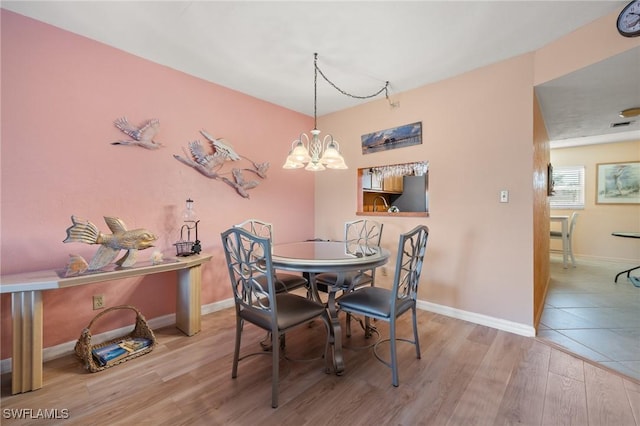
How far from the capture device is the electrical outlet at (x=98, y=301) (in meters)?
2.18

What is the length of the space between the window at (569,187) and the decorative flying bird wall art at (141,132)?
6.90 meters

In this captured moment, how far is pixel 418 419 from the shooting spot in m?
1.39

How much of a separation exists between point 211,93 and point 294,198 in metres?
1.61

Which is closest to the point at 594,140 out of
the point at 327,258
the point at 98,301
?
the point at 327,258

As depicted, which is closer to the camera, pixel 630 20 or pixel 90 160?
pixel 630 20

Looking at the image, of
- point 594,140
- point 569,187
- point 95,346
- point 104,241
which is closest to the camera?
point 104,241

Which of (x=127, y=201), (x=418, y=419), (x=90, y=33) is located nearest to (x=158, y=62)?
(x=90, y=33)

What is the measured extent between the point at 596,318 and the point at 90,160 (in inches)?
191

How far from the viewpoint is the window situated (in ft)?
18.0

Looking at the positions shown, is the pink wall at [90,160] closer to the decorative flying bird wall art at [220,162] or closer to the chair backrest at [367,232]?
the decorative flying bird wall art at [220,162]

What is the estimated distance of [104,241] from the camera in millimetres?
1908

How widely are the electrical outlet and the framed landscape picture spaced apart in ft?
26.1

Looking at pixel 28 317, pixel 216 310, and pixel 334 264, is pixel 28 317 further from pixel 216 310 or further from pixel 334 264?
pixel 334 264

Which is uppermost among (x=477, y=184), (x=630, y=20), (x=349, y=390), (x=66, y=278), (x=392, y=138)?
(x=630, y=20)
